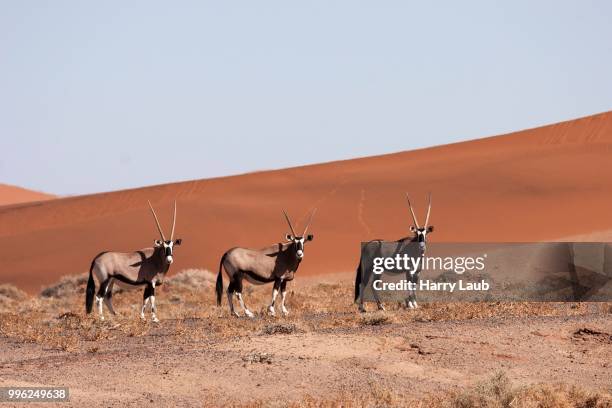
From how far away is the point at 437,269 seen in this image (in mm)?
29328

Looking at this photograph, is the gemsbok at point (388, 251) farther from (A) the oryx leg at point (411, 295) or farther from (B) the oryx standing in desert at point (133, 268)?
(B) the oryx standing in desert at point (133, 268)

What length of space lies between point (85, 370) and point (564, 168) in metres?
42.5

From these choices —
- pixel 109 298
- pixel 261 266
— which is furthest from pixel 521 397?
pixel 109 298

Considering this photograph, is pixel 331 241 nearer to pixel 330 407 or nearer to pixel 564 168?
pixel 564 168

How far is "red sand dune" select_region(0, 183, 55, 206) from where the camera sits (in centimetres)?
13362

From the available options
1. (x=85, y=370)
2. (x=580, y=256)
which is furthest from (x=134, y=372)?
(x=580, y=256)

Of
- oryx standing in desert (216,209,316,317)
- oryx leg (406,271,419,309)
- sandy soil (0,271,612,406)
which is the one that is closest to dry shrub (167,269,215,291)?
oryx standing in desert (216,209,316,317)

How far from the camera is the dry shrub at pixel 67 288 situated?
112 feet

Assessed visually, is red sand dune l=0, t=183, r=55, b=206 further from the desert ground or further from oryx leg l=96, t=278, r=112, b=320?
oryx leg l=96, t=278, r=112, b=320

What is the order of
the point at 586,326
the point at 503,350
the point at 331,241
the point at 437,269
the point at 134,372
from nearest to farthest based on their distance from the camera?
1. the point at 134,372
2. the point at 503,350
3. the point at 586,326
4. the point at 437,269
5. the point at 331,241

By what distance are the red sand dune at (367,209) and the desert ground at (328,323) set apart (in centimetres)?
15

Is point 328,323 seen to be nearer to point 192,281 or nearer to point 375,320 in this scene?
point 375,320

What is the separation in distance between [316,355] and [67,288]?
21834 millimetres

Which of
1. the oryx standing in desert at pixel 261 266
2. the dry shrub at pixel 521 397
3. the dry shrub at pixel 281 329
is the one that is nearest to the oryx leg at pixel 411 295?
the oryx standing in desert at pixel 261 266
